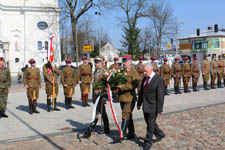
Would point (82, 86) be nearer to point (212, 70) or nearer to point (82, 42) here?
point (212, 70)

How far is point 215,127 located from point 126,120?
2.58m

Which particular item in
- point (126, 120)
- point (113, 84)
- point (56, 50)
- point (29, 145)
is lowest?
point (29, 145)

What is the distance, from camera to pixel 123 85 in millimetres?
6426

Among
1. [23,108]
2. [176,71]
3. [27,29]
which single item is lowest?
[23,108]

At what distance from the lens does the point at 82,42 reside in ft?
245

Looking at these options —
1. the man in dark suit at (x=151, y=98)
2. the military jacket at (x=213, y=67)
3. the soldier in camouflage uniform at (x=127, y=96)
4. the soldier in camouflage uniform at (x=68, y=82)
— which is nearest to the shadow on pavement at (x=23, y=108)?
the soldier in camouflage uniform at (x=68, y=82)

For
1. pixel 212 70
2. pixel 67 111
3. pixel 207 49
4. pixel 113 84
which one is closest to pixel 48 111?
pixel 67 111

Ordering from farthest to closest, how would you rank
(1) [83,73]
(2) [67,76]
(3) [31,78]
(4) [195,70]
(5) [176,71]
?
1. (4) [195,70]
2. (5) [176,71]
3. (1) [83,73]
4. (2) [67,76]
5. (3) [31,78]

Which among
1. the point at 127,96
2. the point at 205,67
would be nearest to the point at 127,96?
the point at 127,96

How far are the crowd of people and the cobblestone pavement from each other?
10.1 inches

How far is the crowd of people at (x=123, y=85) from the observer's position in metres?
5.93

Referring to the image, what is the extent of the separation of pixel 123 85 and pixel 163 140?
151 centimetres

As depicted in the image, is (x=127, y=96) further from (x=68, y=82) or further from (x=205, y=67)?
(x=205, y=67)

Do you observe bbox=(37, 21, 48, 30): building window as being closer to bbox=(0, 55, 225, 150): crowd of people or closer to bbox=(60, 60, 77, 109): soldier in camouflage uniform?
bbox=(0, 55, 225, 150): crowd of people
